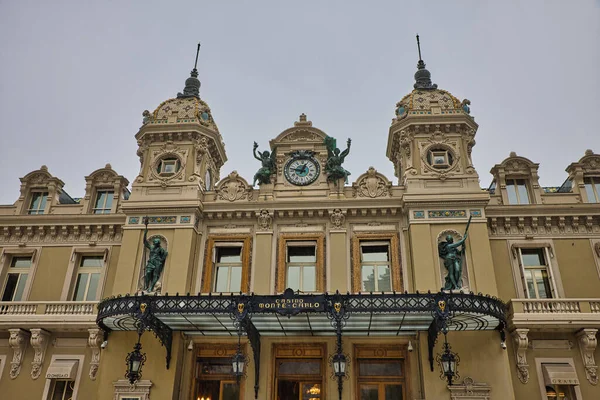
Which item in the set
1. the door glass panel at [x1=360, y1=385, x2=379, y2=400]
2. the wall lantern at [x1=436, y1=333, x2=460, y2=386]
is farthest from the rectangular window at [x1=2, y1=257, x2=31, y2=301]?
the wall lantern at [x1=436, y1=333, x2=460, y2=386]

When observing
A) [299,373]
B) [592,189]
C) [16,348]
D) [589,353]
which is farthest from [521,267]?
[16,348]

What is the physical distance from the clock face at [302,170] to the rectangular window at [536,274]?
9.76m

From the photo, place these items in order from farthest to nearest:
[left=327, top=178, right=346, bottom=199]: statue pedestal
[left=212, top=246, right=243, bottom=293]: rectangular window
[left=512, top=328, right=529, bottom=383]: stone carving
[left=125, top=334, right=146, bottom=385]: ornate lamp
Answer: [left=327, top=178, right=346, bottom=199]: statue pedestal, [left=212, top=246, right=243, bottom=293]: rectangular window, [left=512, top=328, right=529, bottom=383]: stone carving, [left=125, top=334, right=146, bottom=385]: ornate lamp

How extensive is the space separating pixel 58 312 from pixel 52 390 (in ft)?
10.5

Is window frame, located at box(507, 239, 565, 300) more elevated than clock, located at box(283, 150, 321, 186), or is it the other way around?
clock, located at box(283, 150, 321, 186)

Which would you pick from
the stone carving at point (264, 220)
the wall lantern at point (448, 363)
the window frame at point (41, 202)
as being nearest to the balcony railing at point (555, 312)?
the wall lantern at point (448, 363)

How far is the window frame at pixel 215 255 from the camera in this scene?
20938mm

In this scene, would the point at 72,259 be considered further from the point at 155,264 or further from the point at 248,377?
the point at 248,377

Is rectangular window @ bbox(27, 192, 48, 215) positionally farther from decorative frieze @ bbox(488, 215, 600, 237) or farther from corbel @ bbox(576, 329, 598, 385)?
corbel @ bbox(576, 329, 598, 385)

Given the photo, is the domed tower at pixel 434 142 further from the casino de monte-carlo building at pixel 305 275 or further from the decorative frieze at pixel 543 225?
the decorative frieze at pixel 543 225

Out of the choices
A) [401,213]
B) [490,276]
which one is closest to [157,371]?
[401,213]

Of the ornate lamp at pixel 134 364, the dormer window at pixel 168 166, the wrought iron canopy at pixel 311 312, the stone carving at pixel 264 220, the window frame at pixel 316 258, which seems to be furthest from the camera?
the dormer window at pixel 168 166

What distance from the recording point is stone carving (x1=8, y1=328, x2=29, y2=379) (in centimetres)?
2070

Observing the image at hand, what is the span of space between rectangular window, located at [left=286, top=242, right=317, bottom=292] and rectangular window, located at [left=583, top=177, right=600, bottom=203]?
41.5 ft
